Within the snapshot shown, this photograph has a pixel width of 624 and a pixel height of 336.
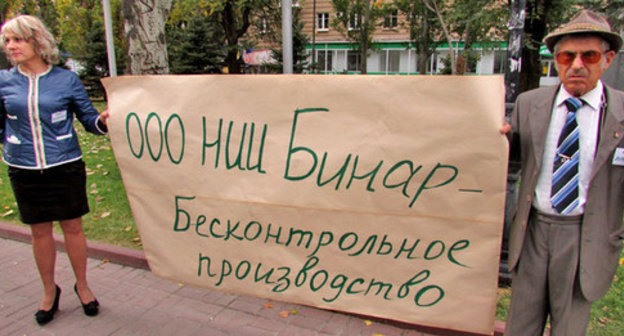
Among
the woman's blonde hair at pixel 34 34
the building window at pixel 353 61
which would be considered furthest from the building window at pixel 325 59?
the woman's blonde hair at pixel 34 34

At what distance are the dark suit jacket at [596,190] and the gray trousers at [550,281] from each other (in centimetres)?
4

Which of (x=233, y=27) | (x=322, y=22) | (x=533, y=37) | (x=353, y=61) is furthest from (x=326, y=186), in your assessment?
(x=322, y=22)

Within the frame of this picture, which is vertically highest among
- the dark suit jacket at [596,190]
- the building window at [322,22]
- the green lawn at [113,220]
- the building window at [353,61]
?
the building window at [322,22]

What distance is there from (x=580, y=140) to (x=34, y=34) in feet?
10.7

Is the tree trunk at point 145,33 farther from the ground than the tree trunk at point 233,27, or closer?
closer

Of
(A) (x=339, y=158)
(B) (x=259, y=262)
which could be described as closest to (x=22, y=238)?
(B) (x=259, y=262)

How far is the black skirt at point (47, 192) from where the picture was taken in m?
2.86

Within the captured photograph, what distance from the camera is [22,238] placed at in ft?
15.2

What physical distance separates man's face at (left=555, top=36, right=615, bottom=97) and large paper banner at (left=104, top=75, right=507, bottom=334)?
0.30m

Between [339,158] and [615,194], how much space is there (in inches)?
48.5

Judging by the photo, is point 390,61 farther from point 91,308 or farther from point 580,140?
point 580,140

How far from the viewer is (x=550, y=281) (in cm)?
198

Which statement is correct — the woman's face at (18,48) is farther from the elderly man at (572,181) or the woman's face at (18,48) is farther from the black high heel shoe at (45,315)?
the elderly man at (572,181)

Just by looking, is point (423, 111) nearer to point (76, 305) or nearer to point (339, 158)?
point (339, 158)
